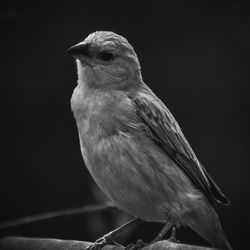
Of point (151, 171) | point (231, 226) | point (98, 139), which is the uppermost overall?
point (98, 139)

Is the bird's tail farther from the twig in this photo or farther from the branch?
the branch

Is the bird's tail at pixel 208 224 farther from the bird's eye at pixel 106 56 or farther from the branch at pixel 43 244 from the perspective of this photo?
the bird's eye at pixel 106 56

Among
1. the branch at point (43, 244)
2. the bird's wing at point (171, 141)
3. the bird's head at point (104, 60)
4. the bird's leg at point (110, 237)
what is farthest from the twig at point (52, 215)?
the bird's head at point (104, 60)

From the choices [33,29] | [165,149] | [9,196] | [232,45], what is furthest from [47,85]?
[165,149]

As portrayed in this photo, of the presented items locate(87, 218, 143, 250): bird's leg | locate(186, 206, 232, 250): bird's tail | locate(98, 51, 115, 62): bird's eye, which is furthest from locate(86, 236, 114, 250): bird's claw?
locate(98, 51, 115, 62): bird's eye

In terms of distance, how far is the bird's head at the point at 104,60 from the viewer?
515 centimetres

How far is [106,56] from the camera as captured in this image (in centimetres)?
528

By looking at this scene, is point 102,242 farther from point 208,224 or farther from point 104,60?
point 104,60

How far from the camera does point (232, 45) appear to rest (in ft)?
28.1

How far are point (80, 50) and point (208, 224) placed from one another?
182cm

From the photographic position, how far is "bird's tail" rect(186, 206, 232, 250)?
5.16 m

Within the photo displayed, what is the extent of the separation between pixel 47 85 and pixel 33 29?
0.90 metres

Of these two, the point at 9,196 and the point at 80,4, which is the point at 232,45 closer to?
the point at 80,4

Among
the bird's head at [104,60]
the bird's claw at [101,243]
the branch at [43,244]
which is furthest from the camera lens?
the bird's head at [104,60]
